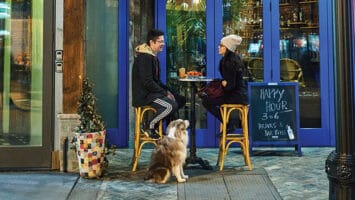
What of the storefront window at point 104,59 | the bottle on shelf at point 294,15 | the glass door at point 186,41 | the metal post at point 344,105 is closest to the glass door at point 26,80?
the storefront window at point 104,59

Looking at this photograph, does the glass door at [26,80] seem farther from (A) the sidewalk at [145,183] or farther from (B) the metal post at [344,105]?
(B) the metal post at [344,105]

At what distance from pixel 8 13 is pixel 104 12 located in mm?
1884

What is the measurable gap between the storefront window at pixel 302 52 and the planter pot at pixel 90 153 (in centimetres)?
338

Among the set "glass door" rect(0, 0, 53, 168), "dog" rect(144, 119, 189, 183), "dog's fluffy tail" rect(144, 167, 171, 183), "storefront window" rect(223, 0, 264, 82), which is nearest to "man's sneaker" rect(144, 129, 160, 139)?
"dog" rect(144, 119, 189, 183)

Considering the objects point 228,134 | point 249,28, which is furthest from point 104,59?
point 228,134

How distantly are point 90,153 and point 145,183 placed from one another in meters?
0.72

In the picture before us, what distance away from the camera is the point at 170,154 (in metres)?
5.23

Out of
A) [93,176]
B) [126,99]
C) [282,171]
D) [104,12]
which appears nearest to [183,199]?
[93,176]

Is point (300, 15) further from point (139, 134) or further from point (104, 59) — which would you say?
point (139, 134)

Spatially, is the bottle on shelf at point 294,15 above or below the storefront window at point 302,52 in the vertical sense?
above

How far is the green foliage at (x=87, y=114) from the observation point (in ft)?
18.1

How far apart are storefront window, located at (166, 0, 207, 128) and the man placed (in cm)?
184

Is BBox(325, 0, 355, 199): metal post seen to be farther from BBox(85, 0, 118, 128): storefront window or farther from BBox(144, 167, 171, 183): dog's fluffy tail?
BBox(85, 0, 118, 128): storefront window

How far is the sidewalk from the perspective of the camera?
491 centimetres
